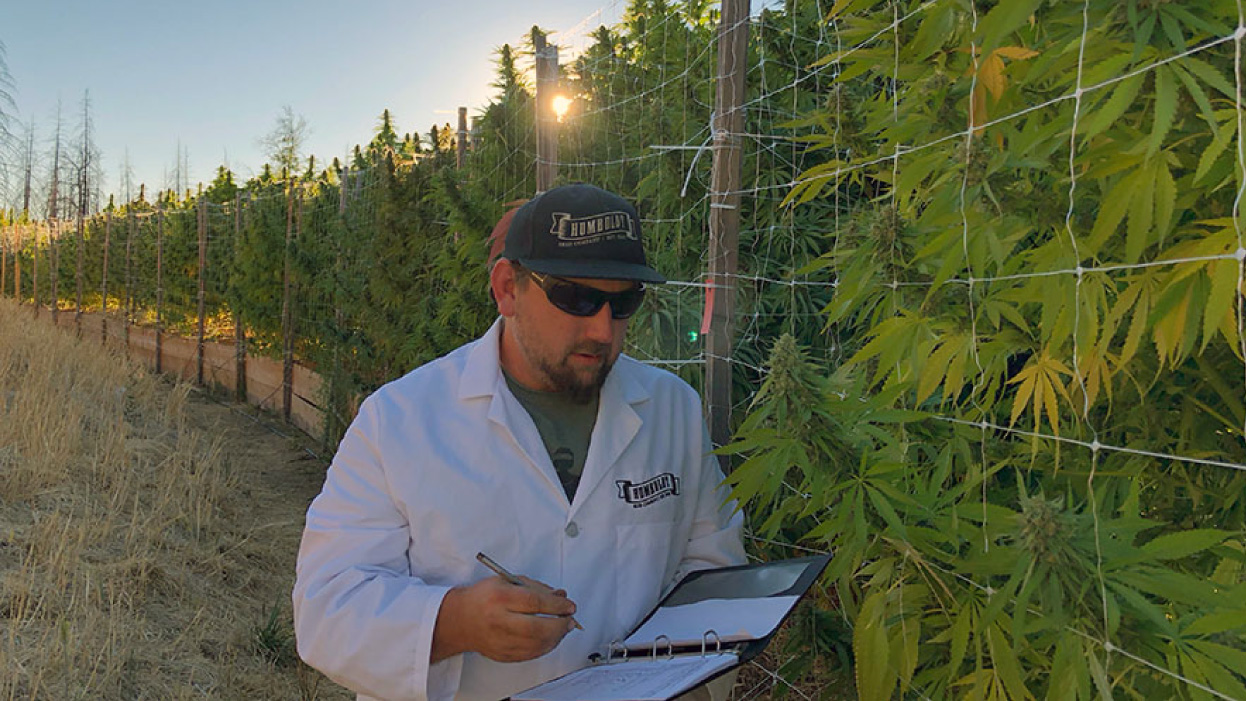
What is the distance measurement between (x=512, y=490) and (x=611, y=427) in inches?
10.1

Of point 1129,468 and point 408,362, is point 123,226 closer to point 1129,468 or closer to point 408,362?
point 408,362

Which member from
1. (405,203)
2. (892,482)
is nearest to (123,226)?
(405,203)

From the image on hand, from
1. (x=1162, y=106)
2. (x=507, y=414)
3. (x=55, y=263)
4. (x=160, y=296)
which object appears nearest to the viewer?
(x=1162, y=106)

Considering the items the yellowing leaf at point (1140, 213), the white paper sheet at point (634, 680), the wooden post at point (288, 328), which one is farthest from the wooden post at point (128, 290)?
the yellowing leaf at point (1140, 213)

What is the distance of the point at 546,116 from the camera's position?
4.28 metres

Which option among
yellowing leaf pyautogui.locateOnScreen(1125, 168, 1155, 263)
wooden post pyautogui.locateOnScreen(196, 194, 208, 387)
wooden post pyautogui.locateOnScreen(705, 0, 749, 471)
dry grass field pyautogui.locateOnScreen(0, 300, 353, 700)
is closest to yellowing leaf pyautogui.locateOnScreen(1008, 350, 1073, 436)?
yellowing leaf pyautogui.locateOnScreen(1125, 168, 1155, 263)

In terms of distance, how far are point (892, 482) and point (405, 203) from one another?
620cm

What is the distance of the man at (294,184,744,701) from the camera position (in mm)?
1726

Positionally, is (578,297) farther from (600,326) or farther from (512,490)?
(512,490)

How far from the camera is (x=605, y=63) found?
7020mm

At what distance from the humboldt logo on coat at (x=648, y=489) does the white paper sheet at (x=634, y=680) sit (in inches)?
14.0

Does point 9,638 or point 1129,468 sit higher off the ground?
point 1129,468

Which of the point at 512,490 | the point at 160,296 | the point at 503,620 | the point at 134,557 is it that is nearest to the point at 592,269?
the point at 512,490

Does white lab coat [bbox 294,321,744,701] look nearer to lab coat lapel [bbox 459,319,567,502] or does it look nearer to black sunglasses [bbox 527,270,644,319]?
lab coat lapel [bbox 459,319,567,502]
